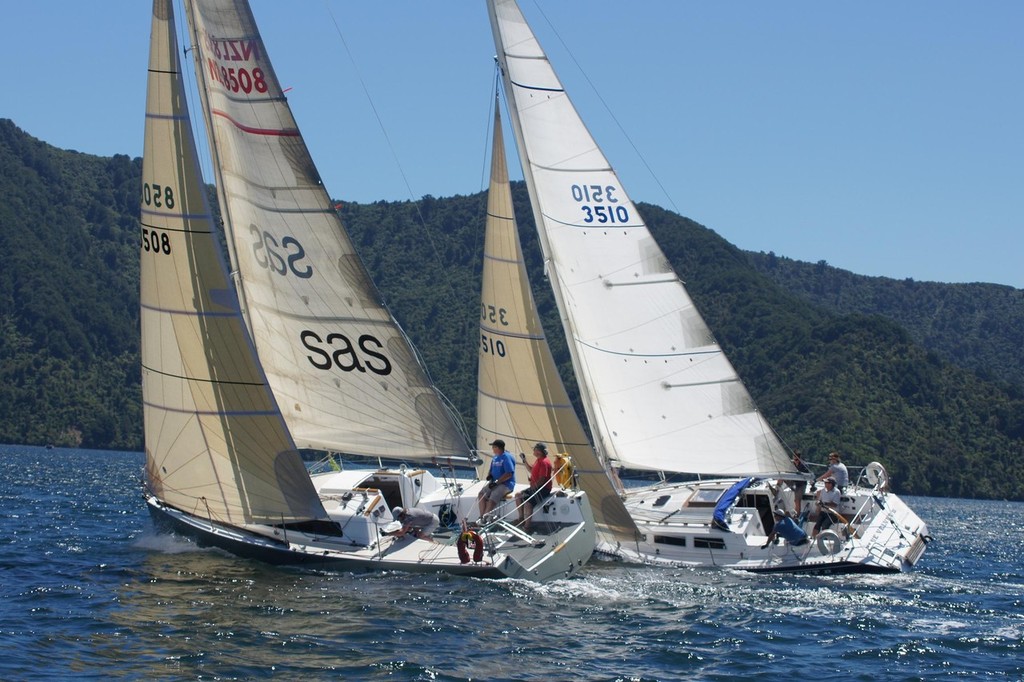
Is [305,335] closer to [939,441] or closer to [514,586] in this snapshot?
[514,586]

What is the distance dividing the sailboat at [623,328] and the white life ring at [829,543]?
2185 millimetres

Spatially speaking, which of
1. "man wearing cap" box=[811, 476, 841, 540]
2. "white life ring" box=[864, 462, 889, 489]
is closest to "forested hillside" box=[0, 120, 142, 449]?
"white life ring" box=[864, 462, 889, 489]

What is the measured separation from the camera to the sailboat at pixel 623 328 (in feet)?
76.5

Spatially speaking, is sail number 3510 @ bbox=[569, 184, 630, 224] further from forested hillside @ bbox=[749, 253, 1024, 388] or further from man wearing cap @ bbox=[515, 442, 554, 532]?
forested hillside @ bbox=[749, 253, 1024, 388]

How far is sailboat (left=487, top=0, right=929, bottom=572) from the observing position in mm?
23328

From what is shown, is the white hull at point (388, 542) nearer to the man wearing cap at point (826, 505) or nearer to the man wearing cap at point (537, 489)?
the man wearing cap at point (537, 489)

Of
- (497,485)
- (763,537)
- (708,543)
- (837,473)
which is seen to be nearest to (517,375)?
(497,485)

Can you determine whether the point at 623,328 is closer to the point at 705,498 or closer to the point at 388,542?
the point at 705,498

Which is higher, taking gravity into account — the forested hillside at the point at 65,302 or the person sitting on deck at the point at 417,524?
the forested hillside at the point at 65,302

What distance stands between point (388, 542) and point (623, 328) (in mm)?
7507

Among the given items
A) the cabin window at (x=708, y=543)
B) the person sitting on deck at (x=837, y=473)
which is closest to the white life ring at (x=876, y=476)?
the person sitting on deck at (x=837, y=473)

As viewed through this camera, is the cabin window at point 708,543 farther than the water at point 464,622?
Yes

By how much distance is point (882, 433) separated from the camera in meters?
78.6

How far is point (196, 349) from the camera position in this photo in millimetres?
17344
